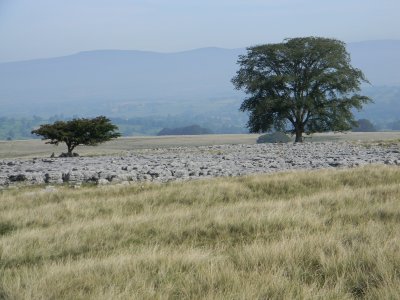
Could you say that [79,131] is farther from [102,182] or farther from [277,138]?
[277,138]

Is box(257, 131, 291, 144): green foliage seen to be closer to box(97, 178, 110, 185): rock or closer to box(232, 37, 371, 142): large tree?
box(232, 37, 371, 142): large tree

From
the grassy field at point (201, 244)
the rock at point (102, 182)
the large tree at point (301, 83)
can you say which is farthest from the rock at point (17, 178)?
the large tree at point (301, 83)

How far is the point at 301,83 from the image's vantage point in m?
45.4

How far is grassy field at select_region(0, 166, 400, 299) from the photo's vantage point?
4.48m

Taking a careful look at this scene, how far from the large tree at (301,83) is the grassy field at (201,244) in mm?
32936

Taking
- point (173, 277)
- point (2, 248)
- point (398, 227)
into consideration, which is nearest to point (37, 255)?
point (2, 248)

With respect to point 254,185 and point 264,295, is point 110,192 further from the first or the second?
point 264,295

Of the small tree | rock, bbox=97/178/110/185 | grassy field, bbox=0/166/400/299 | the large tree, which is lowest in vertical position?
grassy field, bbox=0/166/400/299

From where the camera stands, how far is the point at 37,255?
21.0 feet

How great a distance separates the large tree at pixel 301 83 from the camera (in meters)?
44.4

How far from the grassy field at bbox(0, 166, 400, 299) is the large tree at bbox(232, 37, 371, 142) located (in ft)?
108

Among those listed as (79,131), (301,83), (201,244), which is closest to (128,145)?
(301,83)

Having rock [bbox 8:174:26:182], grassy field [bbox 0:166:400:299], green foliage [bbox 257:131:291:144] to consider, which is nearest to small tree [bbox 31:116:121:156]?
rock [bbox 8:174:26:182]

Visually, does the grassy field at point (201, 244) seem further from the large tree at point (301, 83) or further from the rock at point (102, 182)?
the large tree at point (301, 83)
